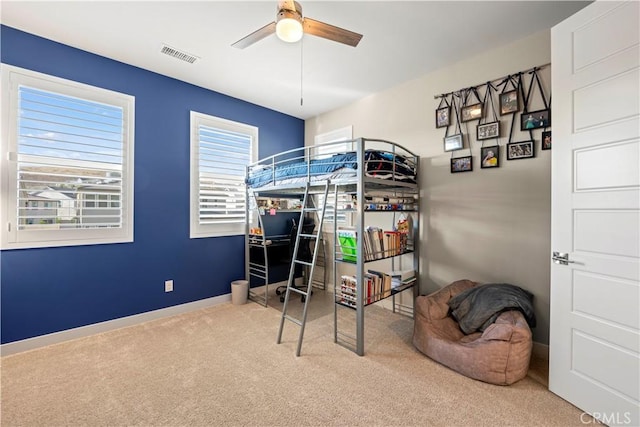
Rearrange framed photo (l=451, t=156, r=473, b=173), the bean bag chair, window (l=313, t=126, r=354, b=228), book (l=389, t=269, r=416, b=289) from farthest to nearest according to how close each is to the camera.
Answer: window (l=313, t=126, r=354, b=228) → book (l=389, t=269, r=416, b=289) → framed photo (l=451, t=156, r=473, b=173) → the bean bag chair

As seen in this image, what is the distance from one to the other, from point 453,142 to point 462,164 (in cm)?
26

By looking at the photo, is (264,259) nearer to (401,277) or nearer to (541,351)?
(401,277)

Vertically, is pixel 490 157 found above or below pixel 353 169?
above

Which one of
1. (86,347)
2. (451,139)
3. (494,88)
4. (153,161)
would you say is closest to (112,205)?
(153,161)

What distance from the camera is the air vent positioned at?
271 centimetres

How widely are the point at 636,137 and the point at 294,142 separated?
3909 mm

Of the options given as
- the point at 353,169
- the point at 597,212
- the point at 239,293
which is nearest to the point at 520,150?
the point at 597,212

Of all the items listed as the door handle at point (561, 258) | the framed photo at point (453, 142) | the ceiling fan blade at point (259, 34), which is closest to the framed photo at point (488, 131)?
the framed photo at point (453, 142)

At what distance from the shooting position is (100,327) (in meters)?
2.84

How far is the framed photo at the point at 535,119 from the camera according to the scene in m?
2.38

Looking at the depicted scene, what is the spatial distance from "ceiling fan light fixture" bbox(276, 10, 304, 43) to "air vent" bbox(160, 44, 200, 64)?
1.62 m

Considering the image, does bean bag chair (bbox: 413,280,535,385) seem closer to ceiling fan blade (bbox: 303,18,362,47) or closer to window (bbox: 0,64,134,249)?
ceiling fan blade (bbox: 303,18,362,47)

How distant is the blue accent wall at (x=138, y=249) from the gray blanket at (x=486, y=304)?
111 inches

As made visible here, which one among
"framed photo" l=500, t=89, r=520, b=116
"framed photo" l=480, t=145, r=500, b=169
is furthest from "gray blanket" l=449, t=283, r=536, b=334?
"framed photo" l=500, t=89, r=520, b=116
